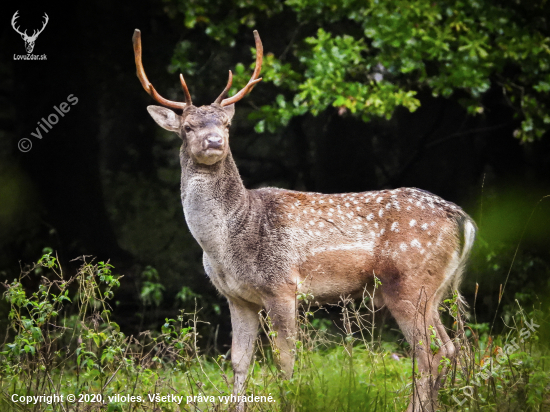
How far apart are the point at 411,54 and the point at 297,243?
2331mm

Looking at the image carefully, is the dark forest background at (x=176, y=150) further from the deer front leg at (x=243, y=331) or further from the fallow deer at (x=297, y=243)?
the fallow deer at (x=297, y=243)

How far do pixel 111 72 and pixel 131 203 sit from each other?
1470 millimetres

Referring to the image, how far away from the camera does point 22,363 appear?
3.70 metres

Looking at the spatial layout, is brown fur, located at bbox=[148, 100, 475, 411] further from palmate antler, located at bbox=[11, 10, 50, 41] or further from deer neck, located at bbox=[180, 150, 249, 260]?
palmate antler, located at bbox=[11, 10, 50, 41]

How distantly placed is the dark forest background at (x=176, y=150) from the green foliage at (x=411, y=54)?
1.24 ft

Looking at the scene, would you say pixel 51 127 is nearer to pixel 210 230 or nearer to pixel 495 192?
pixel 210 230

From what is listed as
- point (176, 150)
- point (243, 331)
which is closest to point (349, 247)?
point (243, 331)

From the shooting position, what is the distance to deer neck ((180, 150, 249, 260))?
16.1 feet

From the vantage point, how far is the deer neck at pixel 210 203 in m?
4.91

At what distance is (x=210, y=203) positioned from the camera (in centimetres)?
A: 496

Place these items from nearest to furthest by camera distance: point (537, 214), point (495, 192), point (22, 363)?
point (22, 363), point (537, 214), point (495, 192)

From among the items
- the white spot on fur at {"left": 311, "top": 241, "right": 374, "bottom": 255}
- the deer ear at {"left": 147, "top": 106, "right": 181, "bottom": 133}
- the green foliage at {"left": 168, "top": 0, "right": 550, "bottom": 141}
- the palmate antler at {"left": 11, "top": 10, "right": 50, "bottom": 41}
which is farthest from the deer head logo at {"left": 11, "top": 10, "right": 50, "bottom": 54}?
the white spot on fur at {"left": 311, "top": 241, "right": 374, "bottom": 255}

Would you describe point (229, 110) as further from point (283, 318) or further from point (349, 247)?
point (283, 318)

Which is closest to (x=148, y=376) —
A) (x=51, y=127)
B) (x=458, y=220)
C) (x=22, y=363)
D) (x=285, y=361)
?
(x=22, y=363)
